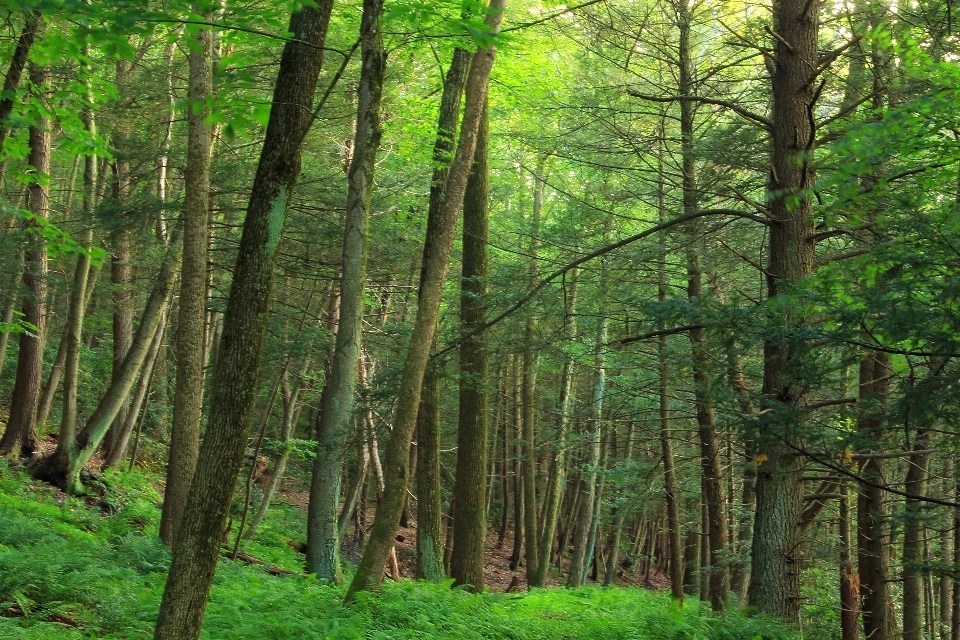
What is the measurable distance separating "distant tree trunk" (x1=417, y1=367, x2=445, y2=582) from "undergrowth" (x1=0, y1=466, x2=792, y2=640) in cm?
105

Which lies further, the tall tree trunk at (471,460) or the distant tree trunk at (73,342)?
the distant tree trunk at (73,342)

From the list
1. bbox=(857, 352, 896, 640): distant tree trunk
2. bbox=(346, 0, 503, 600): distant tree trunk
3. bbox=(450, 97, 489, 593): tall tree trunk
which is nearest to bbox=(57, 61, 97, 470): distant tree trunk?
bbox=(450, 97, 489, 593): tall tree trunk

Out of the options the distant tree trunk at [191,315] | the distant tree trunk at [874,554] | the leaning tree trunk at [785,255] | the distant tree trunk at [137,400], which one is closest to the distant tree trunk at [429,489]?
the distant tree trunk at [191,315]

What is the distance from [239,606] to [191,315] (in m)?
4.11

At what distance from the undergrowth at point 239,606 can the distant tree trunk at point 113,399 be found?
5.73ft

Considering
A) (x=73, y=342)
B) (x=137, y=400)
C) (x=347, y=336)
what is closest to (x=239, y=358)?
(x=347, y=336)

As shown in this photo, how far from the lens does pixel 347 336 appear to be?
27.3 ft

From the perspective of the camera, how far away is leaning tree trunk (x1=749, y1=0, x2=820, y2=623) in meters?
7.13

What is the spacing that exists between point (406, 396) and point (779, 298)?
362cm

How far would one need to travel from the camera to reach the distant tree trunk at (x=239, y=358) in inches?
162

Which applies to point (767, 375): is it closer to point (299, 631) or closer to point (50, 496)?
point (299, 631)

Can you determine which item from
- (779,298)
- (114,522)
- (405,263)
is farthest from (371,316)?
(779,298)

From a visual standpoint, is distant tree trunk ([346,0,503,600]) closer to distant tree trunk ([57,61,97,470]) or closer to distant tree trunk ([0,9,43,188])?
distant tree trunk ([0,9,43,188])

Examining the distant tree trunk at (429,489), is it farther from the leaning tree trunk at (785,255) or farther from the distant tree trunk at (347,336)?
the leaning tree trunk at (785,255)
